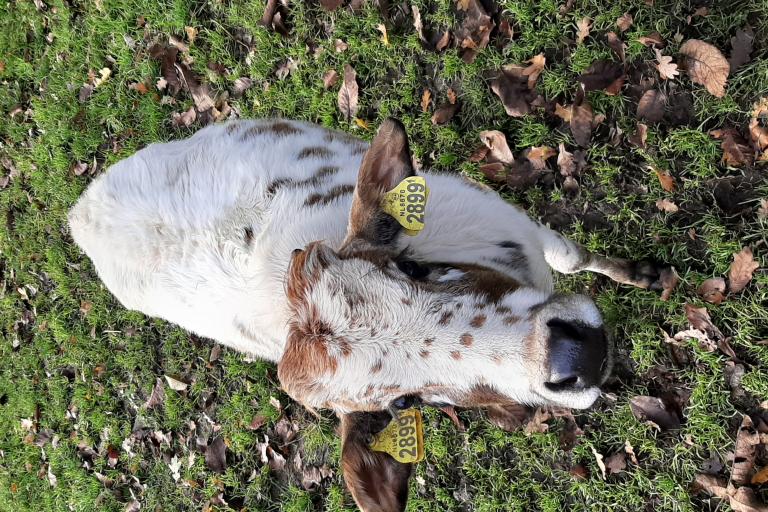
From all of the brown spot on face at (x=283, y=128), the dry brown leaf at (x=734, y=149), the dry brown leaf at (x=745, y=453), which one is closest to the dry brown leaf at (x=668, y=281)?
the dry brown leaf at (x=734, y=149)

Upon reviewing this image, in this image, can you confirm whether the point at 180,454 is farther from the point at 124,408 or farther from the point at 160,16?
the point at 160,16

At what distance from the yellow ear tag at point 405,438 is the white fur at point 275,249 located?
1.22 ft

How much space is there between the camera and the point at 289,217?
3.91 meters

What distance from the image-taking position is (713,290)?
408 cm

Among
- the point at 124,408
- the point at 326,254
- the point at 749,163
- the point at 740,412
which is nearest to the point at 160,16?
Result: the point at 124,408

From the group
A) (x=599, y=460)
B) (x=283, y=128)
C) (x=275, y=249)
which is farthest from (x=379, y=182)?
(x=599, y=460)

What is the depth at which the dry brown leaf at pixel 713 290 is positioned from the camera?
13.3 ft

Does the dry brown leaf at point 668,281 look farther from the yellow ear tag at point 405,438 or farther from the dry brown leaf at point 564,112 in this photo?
the yellow ear tag at point 405,438

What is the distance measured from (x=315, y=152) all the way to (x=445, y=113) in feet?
4.51

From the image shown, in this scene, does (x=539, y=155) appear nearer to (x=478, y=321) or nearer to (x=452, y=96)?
(x=452, y=96)

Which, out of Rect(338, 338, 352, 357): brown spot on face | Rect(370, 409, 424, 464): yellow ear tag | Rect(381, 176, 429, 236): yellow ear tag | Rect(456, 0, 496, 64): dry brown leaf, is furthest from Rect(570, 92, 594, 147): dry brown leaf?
Rect(338, 338, 352, 357): brown spot on face

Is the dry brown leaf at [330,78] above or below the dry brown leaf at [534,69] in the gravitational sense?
below

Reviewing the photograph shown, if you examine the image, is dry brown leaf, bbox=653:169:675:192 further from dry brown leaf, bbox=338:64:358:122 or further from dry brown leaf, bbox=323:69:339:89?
dry brown leaf, bbox=323:69:339:89

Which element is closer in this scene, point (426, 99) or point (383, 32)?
point (426, 99)
